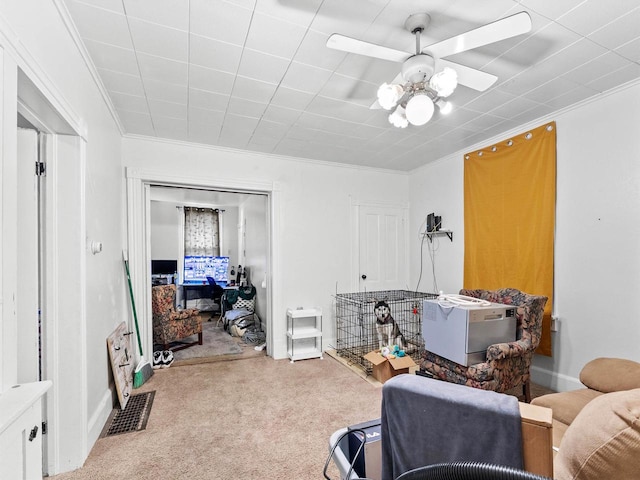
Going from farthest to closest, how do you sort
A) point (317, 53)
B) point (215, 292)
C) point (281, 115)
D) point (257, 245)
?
point (215, 292), point (257, 245), point (281, 115), point (317, 53)

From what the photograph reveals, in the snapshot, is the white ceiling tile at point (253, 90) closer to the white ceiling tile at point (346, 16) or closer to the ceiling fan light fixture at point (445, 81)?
the white ceiling tile at point (346, 16)

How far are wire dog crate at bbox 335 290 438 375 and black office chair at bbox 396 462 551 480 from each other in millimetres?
3002

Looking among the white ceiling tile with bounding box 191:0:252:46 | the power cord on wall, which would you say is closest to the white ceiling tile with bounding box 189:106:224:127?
the white ceiling tile with bounding box 191:0:252:46

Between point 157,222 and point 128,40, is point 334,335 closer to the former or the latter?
point 128,40

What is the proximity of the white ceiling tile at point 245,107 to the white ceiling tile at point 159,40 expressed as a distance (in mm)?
601

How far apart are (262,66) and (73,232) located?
1601 mm

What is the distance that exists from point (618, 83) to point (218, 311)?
6.83m

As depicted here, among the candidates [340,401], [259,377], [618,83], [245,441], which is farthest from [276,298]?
[618,83]

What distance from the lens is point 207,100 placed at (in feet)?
8.43

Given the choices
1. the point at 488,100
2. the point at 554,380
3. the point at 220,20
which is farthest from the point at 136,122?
the point at 554,380

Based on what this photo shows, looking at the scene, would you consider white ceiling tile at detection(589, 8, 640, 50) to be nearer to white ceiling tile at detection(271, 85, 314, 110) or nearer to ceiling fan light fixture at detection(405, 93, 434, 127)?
ceiling fan light fixture at detection(405, 93, 434, 127)

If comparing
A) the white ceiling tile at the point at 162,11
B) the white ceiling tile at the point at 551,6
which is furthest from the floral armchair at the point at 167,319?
the white ceiling tile at the point at 551,6

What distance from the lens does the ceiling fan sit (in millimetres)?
1404

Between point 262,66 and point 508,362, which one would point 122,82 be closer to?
point 262,66
